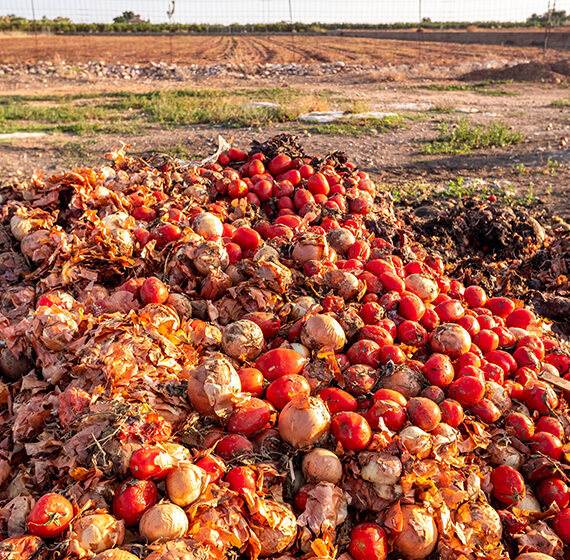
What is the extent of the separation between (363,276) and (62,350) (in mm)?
2244

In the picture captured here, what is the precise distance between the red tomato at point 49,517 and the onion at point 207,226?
2461 mm

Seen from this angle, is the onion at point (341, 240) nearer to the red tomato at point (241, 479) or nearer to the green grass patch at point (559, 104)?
the red tomato at point (241, 479)

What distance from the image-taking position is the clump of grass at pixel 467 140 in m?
12.1

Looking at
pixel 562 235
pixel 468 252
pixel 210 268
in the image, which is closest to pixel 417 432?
pixel 210 268

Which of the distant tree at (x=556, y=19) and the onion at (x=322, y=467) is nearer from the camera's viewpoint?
the onion at (x=322, y=467)

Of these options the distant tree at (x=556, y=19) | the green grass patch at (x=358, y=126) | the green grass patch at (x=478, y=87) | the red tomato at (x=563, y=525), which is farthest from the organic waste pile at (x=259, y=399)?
the distant tree at (x=556, y=19)

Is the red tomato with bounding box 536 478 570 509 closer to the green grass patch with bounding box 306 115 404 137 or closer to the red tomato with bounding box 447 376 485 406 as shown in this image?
the red tomato with bounding box 447 376 485 406

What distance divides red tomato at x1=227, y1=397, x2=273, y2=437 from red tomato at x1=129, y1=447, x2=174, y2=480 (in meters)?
0.45

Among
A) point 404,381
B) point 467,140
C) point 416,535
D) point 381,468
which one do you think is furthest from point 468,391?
point 467,140

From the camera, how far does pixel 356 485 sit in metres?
2.49

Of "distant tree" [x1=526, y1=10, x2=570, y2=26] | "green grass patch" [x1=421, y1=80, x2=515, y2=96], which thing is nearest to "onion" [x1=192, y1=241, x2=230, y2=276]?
"green grass patch" [x1=421, y1=80, x2=515, y2=96]

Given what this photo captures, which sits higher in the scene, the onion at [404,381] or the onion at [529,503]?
the onion at [404,381]

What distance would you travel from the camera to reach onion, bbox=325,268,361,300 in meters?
3.67

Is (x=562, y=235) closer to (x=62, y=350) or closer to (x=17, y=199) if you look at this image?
Answer: (x=62, y=350)
